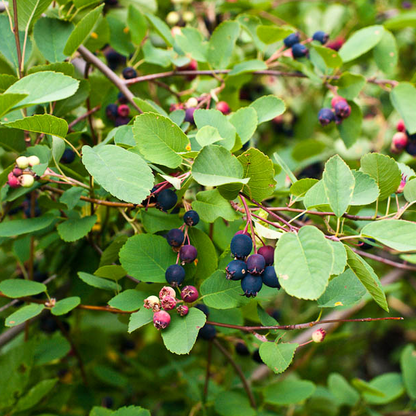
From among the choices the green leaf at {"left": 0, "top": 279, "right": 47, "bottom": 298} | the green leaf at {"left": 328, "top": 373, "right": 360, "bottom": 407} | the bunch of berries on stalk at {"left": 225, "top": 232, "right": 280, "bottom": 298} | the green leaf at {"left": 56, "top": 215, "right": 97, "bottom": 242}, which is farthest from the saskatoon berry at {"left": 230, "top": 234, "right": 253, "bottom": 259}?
the green leaf at {"left": 328, "top": 373, "right": 360, "bottom": 407}

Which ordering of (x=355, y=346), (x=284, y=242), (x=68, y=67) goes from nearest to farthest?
(x=284, y=242)
(x=68, y=67)
(x=355, y=346)

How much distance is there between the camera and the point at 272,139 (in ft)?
7.25

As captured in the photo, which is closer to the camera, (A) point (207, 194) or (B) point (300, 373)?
(A) point (207, 194)

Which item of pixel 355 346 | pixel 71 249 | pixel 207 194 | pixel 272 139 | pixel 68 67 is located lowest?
pixel 355 346

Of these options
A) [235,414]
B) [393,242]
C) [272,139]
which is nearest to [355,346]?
[272,139]

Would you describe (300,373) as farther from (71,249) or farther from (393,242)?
(393,242)

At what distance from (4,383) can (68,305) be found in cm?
41

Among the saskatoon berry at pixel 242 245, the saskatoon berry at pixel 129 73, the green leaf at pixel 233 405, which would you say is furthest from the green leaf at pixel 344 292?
the saskatoon berry at pixel 129 73

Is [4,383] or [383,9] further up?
[383,9]

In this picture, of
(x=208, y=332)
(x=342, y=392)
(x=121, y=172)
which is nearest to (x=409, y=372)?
(x=342, y=392)

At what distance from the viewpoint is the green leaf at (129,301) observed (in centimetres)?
80

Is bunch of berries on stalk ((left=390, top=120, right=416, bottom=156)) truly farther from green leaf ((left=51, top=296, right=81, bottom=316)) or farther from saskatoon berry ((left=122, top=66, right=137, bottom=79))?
green leaf ((left=51, top=296, right=81, bottom=316))

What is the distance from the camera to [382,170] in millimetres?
833

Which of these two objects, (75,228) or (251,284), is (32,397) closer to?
(75,228)
